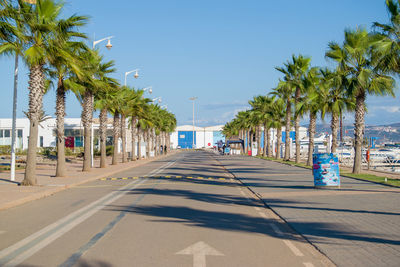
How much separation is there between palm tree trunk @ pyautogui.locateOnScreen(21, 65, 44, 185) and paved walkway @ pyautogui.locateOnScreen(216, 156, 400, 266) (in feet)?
29.6

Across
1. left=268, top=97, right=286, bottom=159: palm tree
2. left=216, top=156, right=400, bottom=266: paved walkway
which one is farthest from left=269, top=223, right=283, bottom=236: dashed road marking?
left=268, top=97, right=286, bottom=159: palm tree

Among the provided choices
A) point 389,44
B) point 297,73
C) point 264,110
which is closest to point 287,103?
point 297,73

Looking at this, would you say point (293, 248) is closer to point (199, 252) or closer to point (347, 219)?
point (199, 252)

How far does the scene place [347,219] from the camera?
1098cm

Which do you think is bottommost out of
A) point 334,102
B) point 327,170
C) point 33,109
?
point 327,170

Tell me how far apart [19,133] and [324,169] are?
82251 millimetres

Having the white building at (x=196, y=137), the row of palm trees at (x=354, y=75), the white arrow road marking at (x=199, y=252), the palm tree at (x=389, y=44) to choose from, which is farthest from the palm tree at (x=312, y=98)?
the white building at (x=196, y=137)

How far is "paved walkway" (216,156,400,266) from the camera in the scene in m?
7.54

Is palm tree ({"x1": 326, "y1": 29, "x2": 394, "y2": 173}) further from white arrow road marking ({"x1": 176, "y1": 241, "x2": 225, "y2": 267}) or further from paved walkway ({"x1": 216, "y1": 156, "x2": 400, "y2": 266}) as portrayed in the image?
white arrow road marking ({"x1": 176, "y1": 241, "x2": 225, "y2": 267})

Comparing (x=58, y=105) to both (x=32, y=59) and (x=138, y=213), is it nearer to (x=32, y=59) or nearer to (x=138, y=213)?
(x=32, y=59)

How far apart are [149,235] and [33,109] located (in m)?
12.3

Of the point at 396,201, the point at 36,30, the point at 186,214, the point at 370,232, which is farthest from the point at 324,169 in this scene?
the point at 36,30

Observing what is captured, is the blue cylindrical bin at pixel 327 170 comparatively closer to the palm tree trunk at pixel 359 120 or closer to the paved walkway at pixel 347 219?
the paved walkway at pixel 347 219

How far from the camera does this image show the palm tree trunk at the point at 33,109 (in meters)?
19.4
